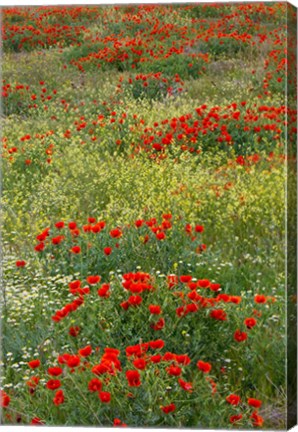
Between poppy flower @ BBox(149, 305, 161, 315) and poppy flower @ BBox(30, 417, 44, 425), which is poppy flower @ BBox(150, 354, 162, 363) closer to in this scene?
poppy flower @ BBox(149, 305, 161, 315)

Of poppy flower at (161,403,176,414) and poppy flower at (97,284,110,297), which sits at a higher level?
poppy flower at (97,284,110,297)

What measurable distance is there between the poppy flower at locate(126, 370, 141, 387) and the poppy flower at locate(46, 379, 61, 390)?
0.38 metres

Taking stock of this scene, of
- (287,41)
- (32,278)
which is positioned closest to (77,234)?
(32,278)

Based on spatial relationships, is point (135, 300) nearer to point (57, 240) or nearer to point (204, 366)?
point (204, 366)

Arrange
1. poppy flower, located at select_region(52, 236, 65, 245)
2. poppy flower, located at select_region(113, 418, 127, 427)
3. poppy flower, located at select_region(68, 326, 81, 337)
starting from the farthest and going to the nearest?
poppy flower, located at select_region(52, 236, 65, 245)
poppy flower, located at select_region(68, 326, 81, 337)
poppy flower, located at select_region(113, 418, 127, 427)

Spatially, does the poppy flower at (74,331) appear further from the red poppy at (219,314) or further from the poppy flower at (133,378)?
the red poppy at (219,314)

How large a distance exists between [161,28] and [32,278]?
1526 mm

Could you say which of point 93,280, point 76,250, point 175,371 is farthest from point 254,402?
point 76,250

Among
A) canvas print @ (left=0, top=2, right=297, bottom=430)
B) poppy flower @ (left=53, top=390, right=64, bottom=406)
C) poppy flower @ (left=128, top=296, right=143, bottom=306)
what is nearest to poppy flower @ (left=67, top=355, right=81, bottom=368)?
canvas print @ (left=0, top=2, right=297, bottom=430)

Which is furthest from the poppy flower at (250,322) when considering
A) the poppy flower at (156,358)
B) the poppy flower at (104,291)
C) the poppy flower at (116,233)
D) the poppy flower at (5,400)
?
the poppy flower at (5,400)

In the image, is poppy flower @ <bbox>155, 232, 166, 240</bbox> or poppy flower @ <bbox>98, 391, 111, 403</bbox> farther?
poppy flower @ <bbox>155, 232, 166, 240</bbox>

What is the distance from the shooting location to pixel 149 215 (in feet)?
17.9

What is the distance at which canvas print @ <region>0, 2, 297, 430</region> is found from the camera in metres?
5.10

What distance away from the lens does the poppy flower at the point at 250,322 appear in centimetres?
512
